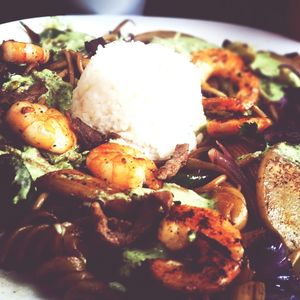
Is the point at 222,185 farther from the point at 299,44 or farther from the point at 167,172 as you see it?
the point at 299,44

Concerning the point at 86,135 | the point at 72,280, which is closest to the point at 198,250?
the point at 72,280

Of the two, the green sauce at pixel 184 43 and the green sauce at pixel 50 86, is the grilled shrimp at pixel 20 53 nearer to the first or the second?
the green sauce at pixel 50 86

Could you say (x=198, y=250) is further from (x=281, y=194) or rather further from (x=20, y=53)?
(x=20, y=53)

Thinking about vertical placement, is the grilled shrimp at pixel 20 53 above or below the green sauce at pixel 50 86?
above

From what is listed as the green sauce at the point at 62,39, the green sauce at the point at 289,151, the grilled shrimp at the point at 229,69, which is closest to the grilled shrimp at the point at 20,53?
the green sauce at the point at 62,39

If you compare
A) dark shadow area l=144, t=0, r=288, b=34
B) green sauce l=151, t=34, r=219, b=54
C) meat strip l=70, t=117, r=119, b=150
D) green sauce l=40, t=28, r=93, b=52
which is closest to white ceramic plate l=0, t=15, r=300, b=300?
green sauce l=40, t=28, r=93, b=52
